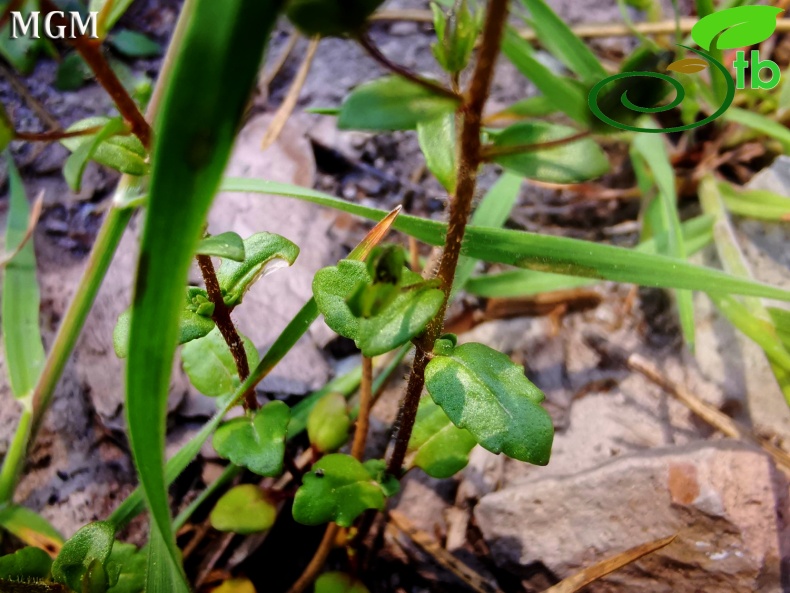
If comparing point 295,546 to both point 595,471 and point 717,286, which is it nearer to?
point 595,471

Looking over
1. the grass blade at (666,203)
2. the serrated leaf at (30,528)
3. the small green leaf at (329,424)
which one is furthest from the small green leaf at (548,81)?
the serrated leaf at (30,528)

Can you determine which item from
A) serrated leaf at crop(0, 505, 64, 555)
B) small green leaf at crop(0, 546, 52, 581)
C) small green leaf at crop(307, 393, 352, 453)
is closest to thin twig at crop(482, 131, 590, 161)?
small green leaf at crop(307, 393, 352, 453)

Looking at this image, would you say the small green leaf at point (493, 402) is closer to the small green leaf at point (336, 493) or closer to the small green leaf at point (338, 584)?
the small green leaf at point (336, 493)

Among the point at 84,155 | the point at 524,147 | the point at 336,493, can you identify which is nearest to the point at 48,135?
the point at 84,155

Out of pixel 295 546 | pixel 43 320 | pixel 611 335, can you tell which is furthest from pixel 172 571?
pixel 611 335

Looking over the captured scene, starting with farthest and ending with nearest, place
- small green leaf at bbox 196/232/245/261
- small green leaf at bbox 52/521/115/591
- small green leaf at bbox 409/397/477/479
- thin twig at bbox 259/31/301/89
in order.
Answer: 1. thin twig at bbox 259/31/301/89
2. small green leaf at bbox 409/397/477/479
3. small green leaf at bbox 52/521/115/591
4. small green leaf at bbox 196/232/245/261

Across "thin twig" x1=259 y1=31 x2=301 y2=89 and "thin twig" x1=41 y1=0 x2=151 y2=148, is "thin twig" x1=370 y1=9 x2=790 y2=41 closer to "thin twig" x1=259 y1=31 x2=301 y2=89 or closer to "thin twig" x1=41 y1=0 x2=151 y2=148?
Answer: "thin twig" x1=259 y1=31 x2=301 y2=89

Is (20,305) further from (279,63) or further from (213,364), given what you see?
(279,63)
